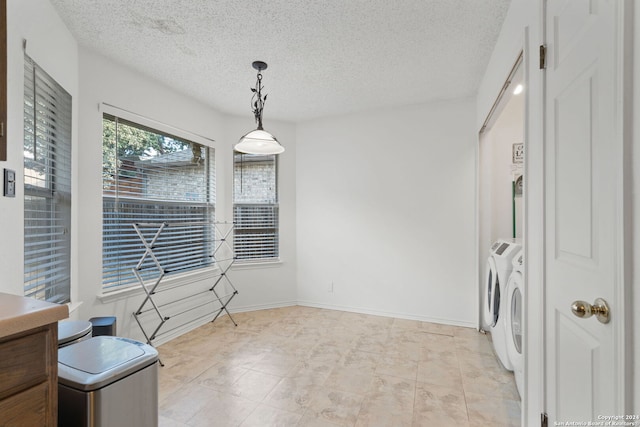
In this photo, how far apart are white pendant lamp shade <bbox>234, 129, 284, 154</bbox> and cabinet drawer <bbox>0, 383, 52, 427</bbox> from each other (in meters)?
1.81

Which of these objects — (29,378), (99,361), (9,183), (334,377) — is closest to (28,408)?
(29,378)

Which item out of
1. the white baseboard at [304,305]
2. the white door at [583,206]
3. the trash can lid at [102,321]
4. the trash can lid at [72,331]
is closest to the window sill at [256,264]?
the white baseboard at [304,305]

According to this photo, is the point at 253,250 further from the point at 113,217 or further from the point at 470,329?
the point at 470,329

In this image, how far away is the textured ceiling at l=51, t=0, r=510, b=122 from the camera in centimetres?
185

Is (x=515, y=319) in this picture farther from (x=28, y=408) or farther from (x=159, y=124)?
(x=159, y=124)

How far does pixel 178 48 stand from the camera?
229 centimetres

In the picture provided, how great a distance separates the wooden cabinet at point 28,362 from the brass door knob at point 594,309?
58.9 inches

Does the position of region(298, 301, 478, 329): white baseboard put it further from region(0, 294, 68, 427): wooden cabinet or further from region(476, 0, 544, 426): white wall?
region(0, 294, 68, 427): wooden cabinet

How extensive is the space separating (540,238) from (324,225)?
2754mm

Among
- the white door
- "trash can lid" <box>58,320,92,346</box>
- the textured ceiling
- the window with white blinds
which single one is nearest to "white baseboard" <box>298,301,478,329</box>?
the white door

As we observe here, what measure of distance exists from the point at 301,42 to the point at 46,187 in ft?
6.51

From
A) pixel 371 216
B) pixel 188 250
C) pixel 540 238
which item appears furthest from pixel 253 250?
pixel 540 238

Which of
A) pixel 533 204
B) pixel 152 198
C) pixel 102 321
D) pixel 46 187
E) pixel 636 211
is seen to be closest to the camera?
pixel 636 211

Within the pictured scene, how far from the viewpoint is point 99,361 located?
1.13 metres
